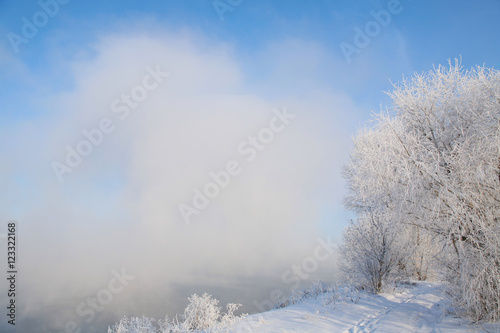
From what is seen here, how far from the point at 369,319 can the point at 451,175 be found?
5.49 meters

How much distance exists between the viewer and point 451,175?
28.5 feet

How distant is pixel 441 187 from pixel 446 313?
4616mm

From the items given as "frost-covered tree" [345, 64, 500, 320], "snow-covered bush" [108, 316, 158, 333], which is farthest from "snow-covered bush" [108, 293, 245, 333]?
"frost-covered tree" [345, 64, 500, 320]

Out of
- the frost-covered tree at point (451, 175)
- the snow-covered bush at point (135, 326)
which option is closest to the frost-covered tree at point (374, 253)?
the frost-covered tree at point (451, 175)

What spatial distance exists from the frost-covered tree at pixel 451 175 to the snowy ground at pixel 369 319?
1026mm

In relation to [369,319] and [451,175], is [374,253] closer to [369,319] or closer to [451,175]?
[369,319]

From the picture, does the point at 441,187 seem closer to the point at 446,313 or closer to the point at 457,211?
the point at 457,211

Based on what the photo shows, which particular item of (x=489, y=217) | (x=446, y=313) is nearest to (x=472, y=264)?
(x=489, y=217)

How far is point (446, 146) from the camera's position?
378 inches

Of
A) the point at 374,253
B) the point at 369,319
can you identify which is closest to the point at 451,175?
the point at 369,319

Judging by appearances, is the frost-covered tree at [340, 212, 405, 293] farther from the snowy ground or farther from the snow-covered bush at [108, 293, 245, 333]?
the snow-covered bush at [108, 293, 245, 333]

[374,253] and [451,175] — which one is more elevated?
[451,175]

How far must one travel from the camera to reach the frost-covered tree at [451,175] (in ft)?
25.7

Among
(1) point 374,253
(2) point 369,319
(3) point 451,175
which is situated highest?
(3) point 451,175
